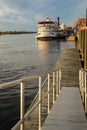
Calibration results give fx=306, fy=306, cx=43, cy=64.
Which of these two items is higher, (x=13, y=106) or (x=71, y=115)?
(x=71, y=115)

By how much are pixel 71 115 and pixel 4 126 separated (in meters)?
3.99

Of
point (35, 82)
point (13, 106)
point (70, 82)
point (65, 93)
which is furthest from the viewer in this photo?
point (35, 82)

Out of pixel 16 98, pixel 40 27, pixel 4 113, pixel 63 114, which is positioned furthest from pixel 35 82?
pixel 40 27

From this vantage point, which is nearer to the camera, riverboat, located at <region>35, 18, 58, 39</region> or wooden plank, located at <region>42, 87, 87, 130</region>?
wooden plank, located at <region>42, 87, 87, 130</region>

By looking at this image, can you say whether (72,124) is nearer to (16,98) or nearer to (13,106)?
(13,106)

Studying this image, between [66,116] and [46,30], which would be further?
[46,30]

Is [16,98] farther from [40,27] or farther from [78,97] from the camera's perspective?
[40,27]

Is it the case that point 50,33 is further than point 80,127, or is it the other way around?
point 50,33

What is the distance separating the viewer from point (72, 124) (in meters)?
6.71

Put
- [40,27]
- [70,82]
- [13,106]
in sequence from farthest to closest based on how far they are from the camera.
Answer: [40,27]
[70,82]
[13,106]

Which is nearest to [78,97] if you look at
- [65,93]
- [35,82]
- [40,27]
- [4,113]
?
[65,93]

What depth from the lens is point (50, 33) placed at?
11975 cm

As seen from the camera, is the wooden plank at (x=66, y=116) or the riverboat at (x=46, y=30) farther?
the riverboat at (x=46, y=30)

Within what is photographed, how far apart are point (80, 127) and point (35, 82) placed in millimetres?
14323
